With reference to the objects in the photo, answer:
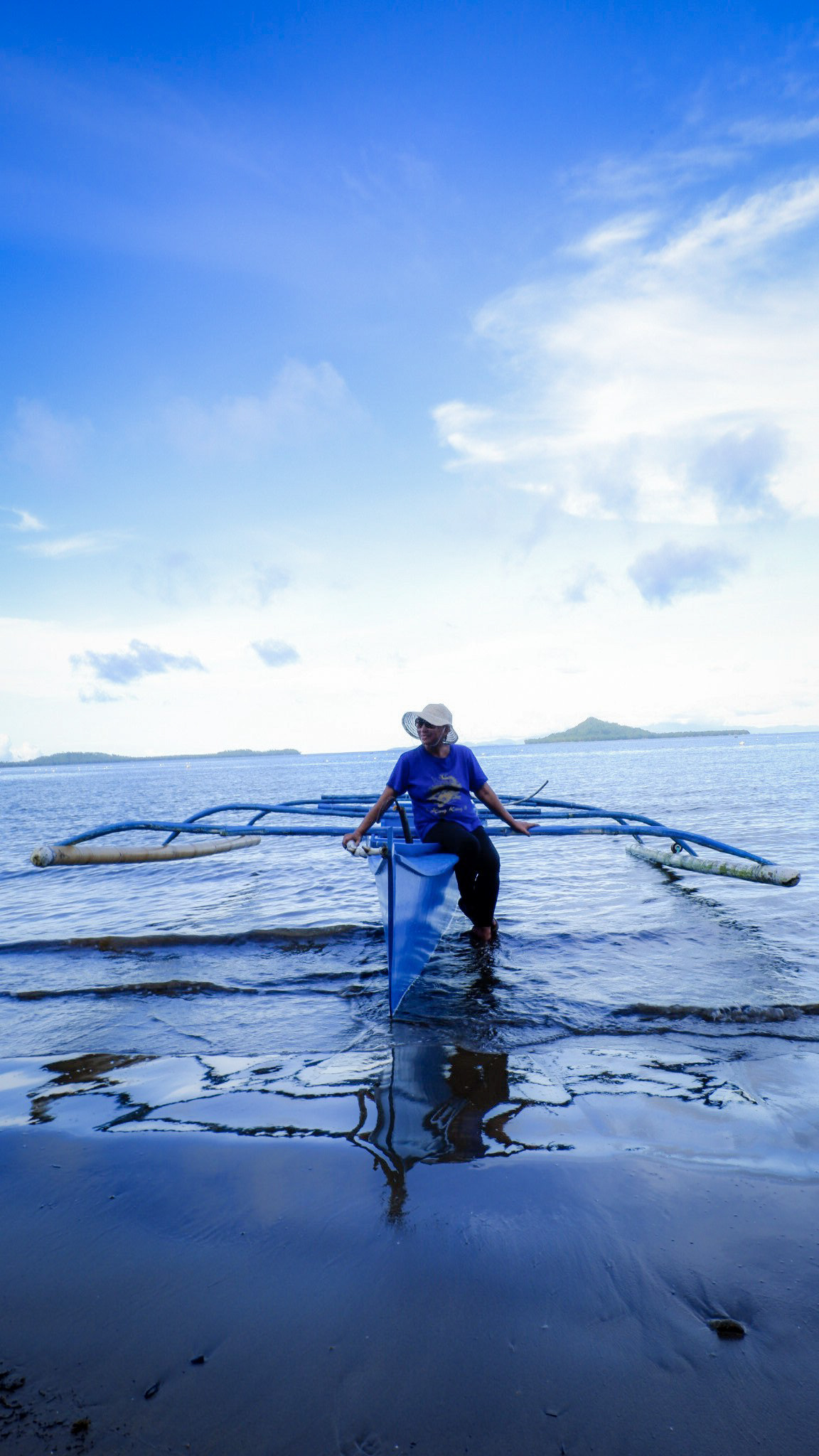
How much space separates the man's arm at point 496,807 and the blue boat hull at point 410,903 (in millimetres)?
749

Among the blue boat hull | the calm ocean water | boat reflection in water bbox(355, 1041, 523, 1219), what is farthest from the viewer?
the blue boat hull

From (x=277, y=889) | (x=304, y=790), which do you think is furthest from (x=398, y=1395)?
(x=304, y=790)

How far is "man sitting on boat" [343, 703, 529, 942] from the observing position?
19.3ft

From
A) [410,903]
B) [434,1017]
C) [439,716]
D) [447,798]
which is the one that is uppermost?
[439,716]

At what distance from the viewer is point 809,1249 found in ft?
7.66

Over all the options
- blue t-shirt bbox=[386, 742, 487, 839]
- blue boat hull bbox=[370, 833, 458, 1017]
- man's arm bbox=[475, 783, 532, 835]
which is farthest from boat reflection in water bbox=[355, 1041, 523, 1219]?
man's arm bbox=[475, 783, 532, 835]

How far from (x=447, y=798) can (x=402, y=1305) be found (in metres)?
4.12

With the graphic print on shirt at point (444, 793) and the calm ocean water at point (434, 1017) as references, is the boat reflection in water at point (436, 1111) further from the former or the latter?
the graphic print on shirt at point (444, 793)

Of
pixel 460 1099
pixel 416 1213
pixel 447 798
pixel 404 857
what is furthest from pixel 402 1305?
pixel 447 798

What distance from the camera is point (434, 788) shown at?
20.0 feet

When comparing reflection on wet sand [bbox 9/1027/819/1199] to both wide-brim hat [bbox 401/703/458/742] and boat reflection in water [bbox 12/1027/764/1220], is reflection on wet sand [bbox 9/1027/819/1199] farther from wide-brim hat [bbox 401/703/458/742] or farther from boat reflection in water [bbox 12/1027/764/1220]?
wide-brim hat [bbox 401/703/458/742]

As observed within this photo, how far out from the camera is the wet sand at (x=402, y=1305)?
1.75 m

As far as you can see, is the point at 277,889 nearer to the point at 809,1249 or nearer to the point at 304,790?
the point at 809,1249

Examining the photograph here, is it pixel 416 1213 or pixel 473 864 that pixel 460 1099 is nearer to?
pixel 416 1213
